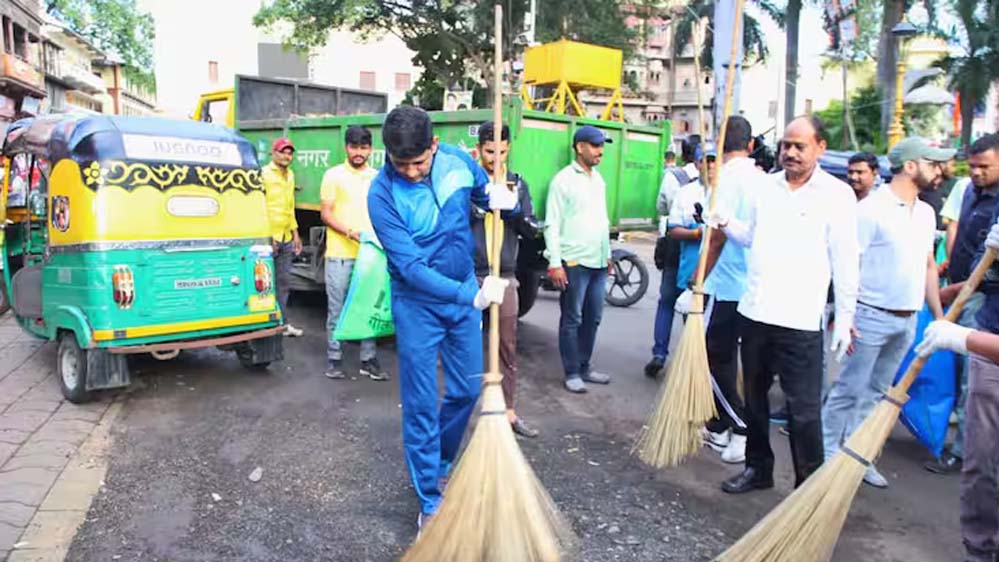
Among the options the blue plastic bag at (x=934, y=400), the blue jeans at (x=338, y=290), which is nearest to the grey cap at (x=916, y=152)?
the blue plastic bag at (x=934, y=400)

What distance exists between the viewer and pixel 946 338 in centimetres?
255

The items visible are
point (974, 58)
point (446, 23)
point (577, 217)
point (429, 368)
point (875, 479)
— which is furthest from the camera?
point (446, 23)

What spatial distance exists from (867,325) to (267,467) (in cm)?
322

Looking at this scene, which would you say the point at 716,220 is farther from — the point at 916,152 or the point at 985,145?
the point at 985,145

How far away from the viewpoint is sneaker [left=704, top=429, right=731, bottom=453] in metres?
4.38

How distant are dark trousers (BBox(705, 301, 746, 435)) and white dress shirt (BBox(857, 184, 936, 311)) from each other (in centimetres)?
70

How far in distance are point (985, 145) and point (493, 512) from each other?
3.02 m

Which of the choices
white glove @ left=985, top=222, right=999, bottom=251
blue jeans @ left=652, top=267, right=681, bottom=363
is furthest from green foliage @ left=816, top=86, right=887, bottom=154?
white glove @ left=985, top=222, right=999, bottom=251

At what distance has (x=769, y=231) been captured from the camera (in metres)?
3.49

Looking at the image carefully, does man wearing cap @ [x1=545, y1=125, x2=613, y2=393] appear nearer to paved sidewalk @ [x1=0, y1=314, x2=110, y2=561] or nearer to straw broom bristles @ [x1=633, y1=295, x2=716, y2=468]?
straw broom bristles @ [x1=633, y1=295, x2=716, y2=468]

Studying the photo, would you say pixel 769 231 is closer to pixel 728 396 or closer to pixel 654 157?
pixel 728 396

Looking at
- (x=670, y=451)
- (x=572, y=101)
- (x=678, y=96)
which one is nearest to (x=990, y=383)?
(x=670, y=451)

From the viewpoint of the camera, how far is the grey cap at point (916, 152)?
376 cm

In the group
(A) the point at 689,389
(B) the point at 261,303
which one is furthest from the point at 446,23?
(A) the point at 689,389
